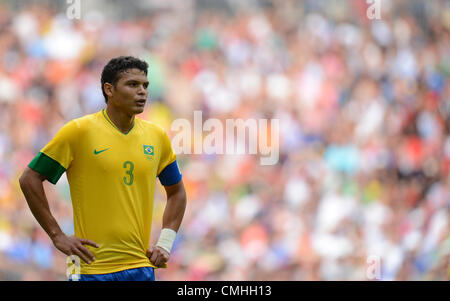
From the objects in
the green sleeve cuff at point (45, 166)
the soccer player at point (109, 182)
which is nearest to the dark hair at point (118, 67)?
the soccer player at point (109, 182)

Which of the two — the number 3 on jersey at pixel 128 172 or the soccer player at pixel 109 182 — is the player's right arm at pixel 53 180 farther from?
the number 3 on jersey at pixel 128 172

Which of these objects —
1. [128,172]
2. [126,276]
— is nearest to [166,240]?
[126,276]

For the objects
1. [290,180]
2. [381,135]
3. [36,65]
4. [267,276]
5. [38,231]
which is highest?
[36,65]

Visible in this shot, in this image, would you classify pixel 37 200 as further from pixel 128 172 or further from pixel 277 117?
pixel 277 117

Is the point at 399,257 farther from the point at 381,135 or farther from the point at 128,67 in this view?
the point at 128,67

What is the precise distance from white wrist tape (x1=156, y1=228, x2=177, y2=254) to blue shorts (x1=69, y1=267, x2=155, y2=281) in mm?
135

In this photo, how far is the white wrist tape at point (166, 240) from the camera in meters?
3.26

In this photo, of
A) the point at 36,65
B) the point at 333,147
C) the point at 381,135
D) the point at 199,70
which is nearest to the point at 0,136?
the point at 36,65

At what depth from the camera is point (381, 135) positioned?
7984 mm

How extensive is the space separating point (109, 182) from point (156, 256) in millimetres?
444

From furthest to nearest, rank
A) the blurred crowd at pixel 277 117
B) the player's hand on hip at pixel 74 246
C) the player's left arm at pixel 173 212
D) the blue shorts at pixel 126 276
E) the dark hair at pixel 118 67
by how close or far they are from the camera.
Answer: the blurred crowd at pixel 277 117, the player's left arm at pixel 173 212, the dark hair at pixel 118 67, the blue shorts at pixel 126 276, the player's hand on hip at pixel 74 246

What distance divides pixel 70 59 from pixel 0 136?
3.86 ft

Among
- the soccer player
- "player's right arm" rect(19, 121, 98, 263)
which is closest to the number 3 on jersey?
the soccer player

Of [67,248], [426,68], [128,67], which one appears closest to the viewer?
[67,248]
